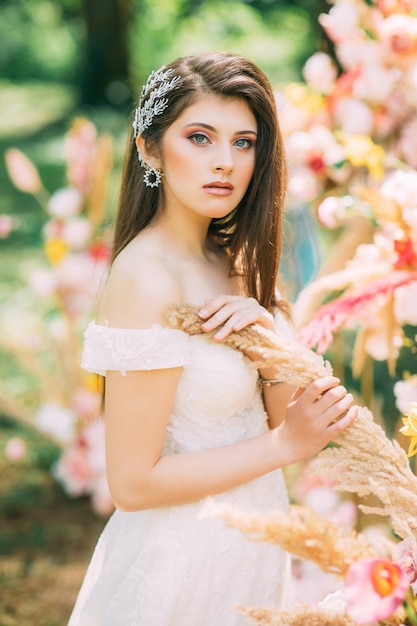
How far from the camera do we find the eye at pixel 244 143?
54.9 inches

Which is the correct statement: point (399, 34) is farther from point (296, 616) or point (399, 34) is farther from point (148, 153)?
point (296, 616)

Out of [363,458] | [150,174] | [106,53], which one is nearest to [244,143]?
[150,174]

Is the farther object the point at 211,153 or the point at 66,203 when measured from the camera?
the point at 66,203

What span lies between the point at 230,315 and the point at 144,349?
14 centimetres

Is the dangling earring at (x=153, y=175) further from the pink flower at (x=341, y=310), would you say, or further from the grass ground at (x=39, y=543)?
the grass ground at (x=39, y=543)

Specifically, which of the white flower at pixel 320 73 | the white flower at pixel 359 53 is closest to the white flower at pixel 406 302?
the white flower at pixel 359 53

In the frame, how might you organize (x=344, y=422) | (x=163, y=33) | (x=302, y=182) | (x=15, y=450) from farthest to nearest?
(x=163, y=33) → (x=15, y=450) → (x=302, y=182) → (x=344, y=422)

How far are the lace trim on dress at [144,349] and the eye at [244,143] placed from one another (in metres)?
0.33

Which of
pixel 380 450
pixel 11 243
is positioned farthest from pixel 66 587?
pixel 11 243

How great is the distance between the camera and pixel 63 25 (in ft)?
49.5

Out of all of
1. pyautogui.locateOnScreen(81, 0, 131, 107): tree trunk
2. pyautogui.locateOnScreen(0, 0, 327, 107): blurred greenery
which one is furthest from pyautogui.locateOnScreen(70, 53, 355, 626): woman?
pyautogui.locateOnScreen(0, 0, 327, 107): blurred greenery

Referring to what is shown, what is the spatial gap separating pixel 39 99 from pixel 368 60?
11.1 meters

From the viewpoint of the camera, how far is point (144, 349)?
1294mm

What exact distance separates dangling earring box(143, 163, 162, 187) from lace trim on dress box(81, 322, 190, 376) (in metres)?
0.28
